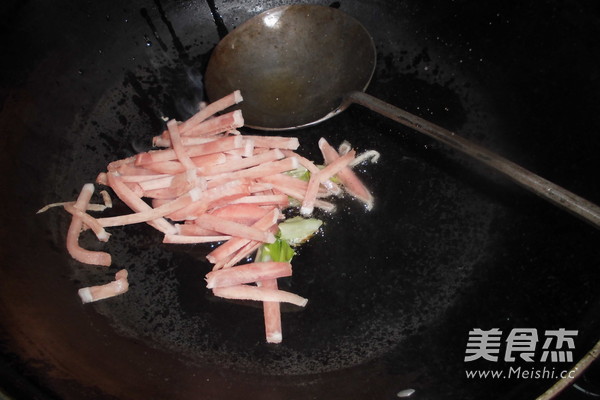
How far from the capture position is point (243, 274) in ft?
6.13

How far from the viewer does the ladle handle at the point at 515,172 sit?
4.24ft

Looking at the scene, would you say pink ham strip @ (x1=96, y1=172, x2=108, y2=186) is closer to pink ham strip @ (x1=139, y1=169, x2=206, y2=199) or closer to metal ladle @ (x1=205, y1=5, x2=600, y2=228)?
pink ham strip @ (x1=139, y1=169, x2=206, y2=199)

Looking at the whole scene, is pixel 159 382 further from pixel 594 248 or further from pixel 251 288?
pixel 594 248

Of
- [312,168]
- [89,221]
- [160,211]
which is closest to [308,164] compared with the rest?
[312,168]

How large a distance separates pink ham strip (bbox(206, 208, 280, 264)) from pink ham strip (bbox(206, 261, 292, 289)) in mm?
70

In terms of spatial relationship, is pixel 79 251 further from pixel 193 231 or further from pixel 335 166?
pixel 335 166

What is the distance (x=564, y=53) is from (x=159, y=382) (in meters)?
2.25

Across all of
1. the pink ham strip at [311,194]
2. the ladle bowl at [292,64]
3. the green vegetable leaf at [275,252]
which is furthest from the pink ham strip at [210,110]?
the green vegetable leaf at [275,252]

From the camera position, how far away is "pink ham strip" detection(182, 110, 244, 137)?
2.12 m

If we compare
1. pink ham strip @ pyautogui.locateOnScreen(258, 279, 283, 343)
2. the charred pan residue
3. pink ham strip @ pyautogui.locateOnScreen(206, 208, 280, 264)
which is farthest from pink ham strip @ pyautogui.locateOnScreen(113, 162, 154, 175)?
the charred pan residue

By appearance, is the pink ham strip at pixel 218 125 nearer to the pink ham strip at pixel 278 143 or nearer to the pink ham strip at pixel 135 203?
the pink ham strip at pixel 278 143

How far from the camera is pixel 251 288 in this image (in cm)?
185

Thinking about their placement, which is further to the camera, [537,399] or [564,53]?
[564,53]

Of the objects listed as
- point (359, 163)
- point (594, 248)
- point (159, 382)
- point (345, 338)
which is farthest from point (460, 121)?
point (159, 382)
